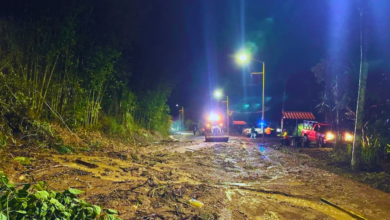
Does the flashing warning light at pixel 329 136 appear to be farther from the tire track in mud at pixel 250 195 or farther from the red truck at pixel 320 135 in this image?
the tire track in mud at pixel 250 195

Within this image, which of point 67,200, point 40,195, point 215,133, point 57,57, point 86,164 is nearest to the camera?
point 40,195

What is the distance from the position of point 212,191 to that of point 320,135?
1412 cm

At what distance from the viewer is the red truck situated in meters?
17.2

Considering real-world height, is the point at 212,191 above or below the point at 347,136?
below

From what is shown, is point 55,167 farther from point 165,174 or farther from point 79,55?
point 79,55

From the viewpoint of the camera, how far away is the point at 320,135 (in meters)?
17.7

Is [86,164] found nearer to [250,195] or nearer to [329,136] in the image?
[250,195]

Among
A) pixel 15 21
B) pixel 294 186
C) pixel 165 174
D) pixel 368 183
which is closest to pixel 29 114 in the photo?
pixel 15 21

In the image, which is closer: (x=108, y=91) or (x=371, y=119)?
(x=371, y=119)

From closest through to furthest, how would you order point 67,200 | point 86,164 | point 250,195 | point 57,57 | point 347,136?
1. point 67,200
2. point 250,195
3. point 86,164
4. point 57,57
5. point 347,136

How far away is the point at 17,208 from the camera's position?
218 cm

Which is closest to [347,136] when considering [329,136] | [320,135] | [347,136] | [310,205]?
[347,136]

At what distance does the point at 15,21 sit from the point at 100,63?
365cm

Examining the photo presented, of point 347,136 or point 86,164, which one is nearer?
point 86,164
